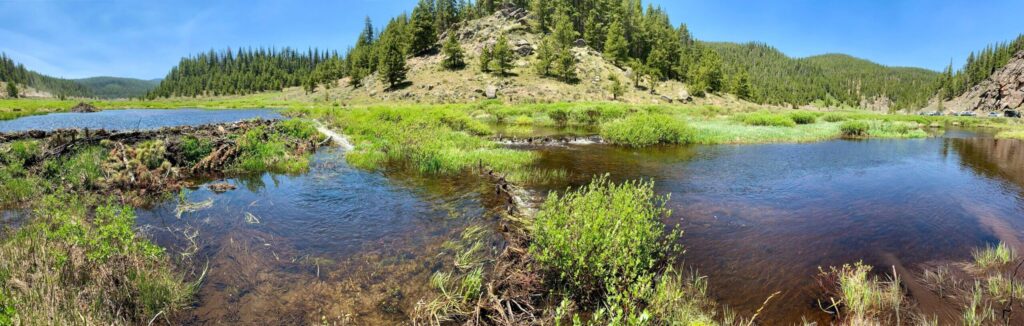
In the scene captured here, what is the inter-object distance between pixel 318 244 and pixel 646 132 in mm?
23912

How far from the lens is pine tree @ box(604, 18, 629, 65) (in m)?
102

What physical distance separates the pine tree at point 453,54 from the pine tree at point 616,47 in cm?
3471

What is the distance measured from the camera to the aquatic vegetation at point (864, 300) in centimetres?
661

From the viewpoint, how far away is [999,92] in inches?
4419

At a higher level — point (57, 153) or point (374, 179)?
point (57, 153)

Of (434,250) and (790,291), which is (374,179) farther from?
(790,291)

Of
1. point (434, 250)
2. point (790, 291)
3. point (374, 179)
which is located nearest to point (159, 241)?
point (434, 250)

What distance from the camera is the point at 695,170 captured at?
65.2 ft

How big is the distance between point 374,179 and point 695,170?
46.6 ft

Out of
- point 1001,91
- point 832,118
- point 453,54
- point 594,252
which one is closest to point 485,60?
point 453,54

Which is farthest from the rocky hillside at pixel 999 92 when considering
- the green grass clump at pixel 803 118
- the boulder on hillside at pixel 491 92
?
the boulder on hillside at pixel 491 92

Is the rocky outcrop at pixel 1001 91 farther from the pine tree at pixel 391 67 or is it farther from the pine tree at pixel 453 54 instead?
the pine tree at pixel 391 67

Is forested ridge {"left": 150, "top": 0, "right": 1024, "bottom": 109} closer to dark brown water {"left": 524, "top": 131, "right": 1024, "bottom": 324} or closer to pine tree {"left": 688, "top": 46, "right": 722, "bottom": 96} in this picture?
pine tree {"left": 688, "top": 46, "right": 722, "bottom": 96}

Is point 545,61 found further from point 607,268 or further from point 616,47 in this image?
point 607,268
